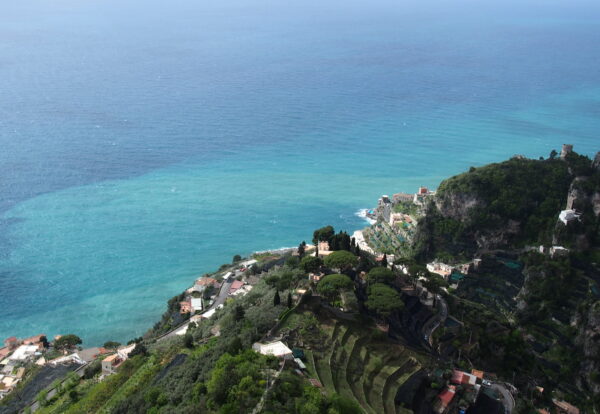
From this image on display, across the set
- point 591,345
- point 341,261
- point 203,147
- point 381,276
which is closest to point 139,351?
point 341,261

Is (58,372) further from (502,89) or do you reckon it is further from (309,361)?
(502,89)

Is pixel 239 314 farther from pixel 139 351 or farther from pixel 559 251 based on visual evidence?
pixel 559 251

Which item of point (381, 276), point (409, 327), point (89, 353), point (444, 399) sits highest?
point (381, 276)

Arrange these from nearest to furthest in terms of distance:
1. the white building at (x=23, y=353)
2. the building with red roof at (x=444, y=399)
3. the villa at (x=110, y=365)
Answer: the building with red roof at (x=444, y=399)
the villa at (x=110, y=365)
the white building at (x=23, y=353)

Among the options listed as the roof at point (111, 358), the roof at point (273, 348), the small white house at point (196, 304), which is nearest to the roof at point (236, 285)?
the small white house at point (196, 304)

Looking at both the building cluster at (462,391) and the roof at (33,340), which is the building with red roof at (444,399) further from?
the roof at (33,340)

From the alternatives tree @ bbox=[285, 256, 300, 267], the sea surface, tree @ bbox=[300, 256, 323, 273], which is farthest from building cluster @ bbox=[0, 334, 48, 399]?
tree @ bbox=[300, 256, 323, 273]
